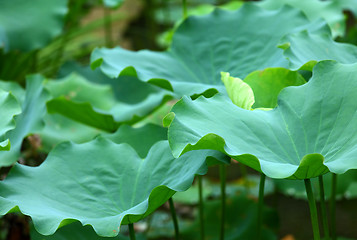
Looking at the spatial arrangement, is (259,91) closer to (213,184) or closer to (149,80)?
(149,80)

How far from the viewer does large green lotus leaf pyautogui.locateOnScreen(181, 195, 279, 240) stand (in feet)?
5.33

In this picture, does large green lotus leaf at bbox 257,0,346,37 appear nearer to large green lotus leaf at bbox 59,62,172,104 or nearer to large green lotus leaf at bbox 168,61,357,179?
large green lotus leaf at bbox 59,62,172,104

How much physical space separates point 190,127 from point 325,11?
1.06 m

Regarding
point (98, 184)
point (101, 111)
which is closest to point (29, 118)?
point (101, 111)

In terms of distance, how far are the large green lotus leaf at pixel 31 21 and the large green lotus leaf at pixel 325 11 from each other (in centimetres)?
77

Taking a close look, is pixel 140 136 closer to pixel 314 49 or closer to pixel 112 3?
pixel 314 49

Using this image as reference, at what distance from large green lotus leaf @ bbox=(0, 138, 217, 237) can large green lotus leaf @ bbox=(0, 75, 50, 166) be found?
0.47 feet

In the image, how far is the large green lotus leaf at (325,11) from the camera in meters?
1.64

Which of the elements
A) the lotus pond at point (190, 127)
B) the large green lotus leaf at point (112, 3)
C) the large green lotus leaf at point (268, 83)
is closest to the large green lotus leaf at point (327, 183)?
the lotus pond at point (190, 127)

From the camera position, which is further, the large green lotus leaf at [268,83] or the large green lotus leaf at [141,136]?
the large green lotus leaf at [141,136]

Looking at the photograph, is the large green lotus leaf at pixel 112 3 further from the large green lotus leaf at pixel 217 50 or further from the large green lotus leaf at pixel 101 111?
the large green lotus leaf at pixel 217 50

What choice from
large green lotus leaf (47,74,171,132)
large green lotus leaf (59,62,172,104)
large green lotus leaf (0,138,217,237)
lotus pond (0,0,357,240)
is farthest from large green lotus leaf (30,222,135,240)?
large green lotus leaf (59,62,172,104)

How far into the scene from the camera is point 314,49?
117 cm

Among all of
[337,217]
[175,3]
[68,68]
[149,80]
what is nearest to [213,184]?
[337,217]
